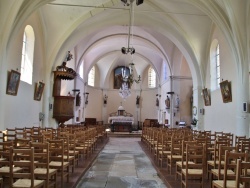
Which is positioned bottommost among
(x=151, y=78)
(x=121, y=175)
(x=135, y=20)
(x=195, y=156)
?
(x=121, y=175)

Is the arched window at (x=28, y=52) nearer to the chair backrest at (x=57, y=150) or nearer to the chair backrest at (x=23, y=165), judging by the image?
the chair backrest at (x=57, y=150)

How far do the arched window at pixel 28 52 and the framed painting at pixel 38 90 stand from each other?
60 centimetres

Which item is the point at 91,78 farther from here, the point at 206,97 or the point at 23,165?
the point at 23,165

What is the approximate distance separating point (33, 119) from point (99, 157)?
14.6 ft

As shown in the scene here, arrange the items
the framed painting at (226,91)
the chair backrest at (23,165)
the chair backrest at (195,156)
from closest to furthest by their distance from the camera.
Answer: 1. the chair backrest at (23,165)
2. the chair backrest at (195,156)
3. the framed painting at (226,91)

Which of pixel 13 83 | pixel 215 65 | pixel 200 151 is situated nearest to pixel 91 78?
pixel 215 65

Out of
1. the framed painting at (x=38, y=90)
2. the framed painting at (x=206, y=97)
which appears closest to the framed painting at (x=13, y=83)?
the framed painting at (x=38, y=90)

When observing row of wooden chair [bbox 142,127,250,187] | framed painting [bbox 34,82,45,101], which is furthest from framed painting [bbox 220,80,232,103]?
framed painting [bbox 34,82,45,101]

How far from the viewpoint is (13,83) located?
9.44 m

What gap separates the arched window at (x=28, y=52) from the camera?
1165cm

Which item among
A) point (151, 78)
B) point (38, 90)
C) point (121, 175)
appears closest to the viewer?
point (121, 175)

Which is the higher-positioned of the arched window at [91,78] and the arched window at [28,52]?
the arched window at [91,78]

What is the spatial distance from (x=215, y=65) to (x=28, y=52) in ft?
31.5

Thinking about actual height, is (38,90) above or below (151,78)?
below
